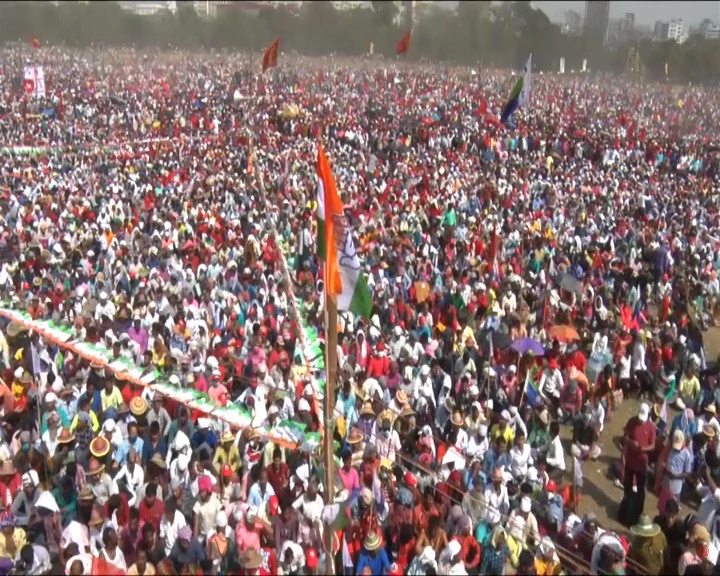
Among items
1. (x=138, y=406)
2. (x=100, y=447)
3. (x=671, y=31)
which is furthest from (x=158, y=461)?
(x=671, y=31)

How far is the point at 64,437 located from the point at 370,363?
2.93m

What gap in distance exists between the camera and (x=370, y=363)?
24.4ft

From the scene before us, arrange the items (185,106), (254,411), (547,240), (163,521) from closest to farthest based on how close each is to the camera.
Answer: (163,521) → (254,411) → (547,240) → (185,106)

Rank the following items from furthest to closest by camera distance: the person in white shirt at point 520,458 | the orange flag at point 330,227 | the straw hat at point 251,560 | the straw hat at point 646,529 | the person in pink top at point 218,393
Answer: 1. the person in pink top at point 218,393
2. the person in white shirt at point 520,458
3. the straw hat at point 646,529
4. the straw hat at point 251,560
5. the orange flag at point 330,227

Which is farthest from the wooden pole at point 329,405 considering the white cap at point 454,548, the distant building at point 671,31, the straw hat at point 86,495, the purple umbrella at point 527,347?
the distant building at point 671,31

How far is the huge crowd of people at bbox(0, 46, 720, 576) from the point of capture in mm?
5070

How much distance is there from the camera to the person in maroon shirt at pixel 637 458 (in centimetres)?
608

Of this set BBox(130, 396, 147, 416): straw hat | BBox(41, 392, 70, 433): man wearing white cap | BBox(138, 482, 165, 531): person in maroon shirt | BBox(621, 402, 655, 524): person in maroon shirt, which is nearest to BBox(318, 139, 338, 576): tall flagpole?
BBox(138, 482, 165, 531): person in maroon shirt

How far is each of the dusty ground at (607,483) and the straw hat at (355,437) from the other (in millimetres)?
1968

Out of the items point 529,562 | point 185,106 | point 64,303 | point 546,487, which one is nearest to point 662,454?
point 546,487

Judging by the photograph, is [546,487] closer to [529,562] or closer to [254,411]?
[529,562]

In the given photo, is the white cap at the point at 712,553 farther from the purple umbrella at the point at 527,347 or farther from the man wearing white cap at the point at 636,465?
the purple umbrella at the point at 527,347

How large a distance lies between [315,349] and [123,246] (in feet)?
14.6

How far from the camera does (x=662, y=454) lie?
20.1 ft
